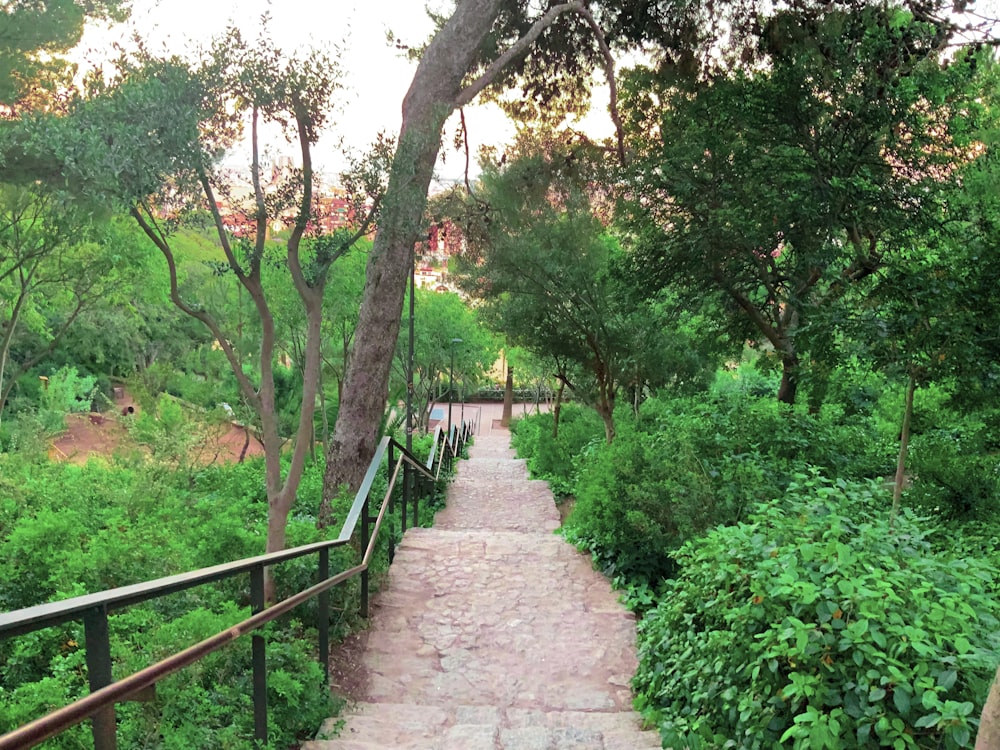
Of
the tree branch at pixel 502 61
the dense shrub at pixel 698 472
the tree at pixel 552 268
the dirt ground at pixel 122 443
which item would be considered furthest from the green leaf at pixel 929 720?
the dirt ground at pixel 122 443

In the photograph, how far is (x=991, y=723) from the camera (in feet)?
5.13

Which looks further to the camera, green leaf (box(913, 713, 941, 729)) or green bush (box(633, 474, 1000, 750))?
green bush (box(633, 474, 1000, 750))

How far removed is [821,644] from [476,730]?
4.76 feet

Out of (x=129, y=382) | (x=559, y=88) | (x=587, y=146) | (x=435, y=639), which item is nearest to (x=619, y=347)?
(x=587, y=146)

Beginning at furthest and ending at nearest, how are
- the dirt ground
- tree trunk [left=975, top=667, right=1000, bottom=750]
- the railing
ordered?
1. the dirt ground
2. tree trunk [left=975, top=667, right=1000, bottom=750]
3. the railing

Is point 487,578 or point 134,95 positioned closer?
point 134,95

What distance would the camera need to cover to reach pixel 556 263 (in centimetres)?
1037

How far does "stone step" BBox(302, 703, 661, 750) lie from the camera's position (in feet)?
8.40

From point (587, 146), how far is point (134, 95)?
6.99 metres

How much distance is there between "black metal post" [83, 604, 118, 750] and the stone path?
1.18 meters

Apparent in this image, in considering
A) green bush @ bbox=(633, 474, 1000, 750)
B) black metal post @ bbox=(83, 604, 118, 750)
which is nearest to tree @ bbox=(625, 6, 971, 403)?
green bush @ bbox=(633, 474, 1000, 750)

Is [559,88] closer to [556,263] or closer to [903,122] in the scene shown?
[556,263]

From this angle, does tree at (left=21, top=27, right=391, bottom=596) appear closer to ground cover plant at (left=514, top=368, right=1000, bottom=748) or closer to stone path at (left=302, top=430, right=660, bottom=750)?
stone path at (left=302, top=430, right=660, bottom=750)

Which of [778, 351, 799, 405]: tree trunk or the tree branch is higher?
the tree branch
